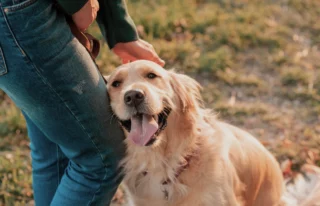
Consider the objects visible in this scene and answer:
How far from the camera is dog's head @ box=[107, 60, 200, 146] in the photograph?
212 cm

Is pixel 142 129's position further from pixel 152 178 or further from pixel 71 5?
pixel 71 5

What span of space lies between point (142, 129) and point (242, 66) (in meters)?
2.91

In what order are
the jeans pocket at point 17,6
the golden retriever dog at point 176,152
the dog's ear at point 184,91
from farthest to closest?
1. the dog's ear at point 184,91
2. the golden retriever dog at point 176,152
3. the jeans pocket at point 17,6

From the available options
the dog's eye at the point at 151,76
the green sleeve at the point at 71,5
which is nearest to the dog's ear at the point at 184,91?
the dog's eye at the point at 151,76

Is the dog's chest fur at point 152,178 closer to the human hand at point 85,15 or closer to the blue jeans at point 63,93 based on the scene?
the blue jeans at point 63,93

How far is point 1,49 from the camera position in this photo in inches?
64.2

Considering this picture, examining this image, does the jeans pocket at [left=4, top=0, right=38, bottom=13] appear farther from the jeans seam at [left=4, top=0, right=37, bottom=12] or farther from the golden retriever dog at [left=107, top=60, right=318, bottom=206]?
the golden retriever dog at [left=107, top=60, right=318, bottom=206]

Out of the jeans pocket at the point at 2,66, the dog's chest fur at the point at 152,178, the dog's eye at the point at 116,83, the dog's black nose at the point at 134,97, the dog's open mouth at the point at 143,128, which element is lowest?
the dog's chest fur at the point at 152,178

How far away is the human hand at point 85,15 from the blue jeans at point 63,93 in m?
0.08

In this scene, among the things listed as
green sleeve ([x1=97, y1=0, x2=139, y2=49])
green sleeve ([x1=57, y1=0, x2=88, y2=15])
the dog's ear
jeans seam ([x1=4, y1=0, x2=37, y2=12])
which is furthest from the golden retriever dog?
jeans seam ([x1=4, y1=0, x2=37, y2=12])

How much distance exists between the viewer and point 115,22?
220cm

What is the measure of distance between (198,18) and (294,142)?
2.47 meters

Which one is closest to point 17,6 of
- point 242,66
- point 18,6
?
point 18,6

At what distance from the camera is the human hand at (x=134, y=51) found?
2.37m
